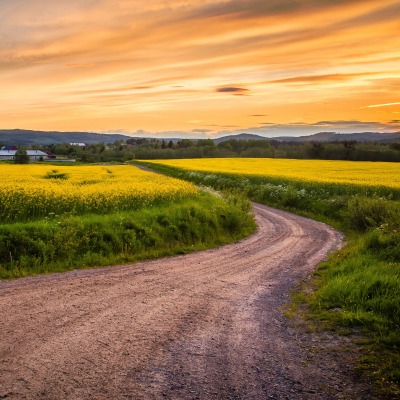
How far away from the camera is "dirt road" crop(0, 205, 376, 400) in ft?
18.5

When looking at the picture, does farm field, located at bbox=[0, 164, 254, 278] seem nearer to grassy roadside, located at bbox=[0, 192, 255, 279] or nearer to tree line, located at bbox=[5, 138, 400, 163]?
grassy roadside, located at bbox=[0, 192, 255, 279]

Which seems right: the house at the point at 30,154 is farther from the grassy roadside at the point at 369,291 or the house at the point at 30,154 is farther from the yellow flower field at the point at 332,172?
the grassy roadside at the point at 369,291

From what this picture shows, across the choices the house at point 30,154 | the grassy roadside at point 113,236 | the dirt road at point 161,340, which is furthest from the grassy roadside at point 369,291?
the house at point 30,154

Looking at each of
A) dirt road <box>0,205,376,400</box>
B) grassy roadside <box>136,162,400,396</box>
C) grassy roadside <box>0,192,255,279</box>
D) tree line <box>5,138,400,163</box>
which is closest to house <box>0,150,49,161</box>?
tree line <box>5,138,400,163</box>

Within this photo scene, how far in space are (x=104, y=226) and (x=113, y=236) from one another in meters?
0.72

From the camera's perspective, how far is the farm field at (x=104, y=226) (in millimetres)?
12828

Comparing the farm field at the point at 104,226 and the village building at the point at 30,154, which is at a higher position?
the village building at the point at 30,154

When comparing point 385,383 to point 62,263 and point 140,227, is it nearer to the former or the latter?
point 62,263

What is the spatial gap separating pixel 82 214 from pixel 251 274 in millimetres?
8493

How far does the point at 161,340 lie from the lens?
7.12 m

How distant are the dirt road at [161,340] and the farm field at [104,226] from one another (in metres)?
1.55

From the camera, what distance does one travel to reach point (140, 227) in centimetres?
1553

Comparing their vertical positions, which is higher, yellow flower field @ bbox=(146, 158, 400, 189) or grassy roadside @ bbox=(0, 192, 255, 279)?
yellow flower field @ bbox=(146, 158, 400, 189)

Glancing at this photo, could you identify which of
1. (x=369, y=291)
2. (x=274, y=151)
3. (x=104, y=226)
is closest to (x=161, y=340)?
(x=369, y=291)
